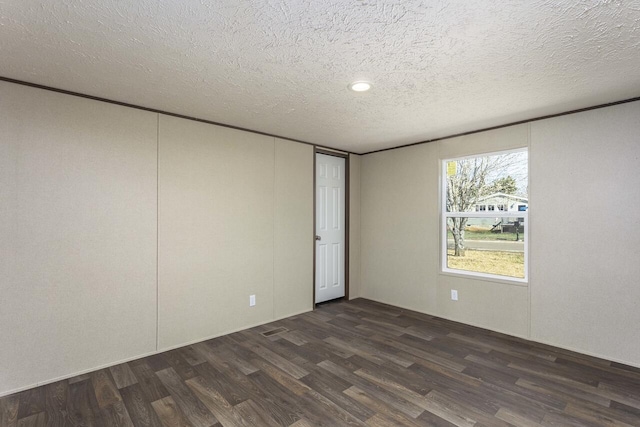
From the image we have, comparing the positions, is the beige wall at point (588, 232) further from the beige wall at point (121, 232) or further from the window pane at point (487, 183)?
the beige wall at point (121, 232)

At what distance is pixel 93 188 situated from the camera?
8.75ft

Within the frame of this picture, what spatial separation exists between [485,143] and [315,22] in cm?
275

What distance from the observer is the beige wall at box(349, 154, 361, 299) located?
4918 millimetres

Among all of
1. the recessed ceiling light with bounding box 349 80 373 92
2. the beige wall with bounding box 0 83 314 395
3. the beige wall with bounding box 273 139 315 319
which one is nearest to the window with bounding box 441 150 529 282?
the beige wall with bounding box 273 139 315 319

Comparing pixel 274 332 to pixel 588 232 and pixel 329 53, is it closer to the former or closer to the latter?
pixel 329 53

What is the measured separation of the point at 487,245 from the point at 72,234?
13.5 ft

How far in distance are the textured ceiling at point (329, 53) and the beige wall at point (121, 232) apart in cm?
33

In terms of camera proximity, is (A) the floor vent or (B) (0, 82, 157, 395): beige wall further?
(A) the floor vent

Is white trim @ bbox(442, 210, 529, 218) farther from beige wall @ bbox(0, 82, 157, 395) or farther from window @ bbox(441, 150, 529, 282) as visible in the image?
beige wall @ bbox(0, 82, 157, 395)

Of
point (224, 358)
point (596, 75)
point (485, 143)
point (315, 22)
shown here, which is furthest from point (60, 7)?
point (485, 143)

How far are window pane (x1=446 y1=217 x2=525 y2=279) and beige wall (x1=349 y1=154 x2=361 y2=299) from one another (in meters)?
1.42

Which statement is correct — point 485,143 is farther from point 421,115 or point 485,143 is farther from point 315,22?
point 315,22

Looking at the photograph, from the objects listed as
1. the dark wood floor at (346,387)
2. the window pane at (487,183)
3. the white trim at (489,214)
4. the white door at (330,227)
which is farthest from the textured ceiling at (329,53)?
the dark wood floor at (346,387)

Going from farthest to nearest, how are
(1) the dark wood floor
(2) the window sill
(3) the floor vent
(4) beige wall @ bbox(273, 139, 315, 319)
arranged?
(4) beige wall @ bbox(273, 139, 315, 319) → (3) the floor vent → (2) the window sill → (1) the dark wood floor
